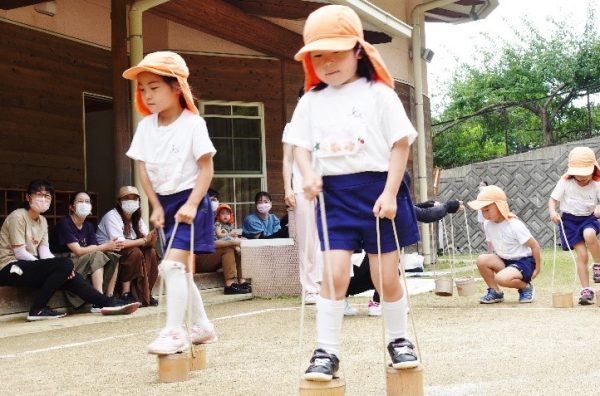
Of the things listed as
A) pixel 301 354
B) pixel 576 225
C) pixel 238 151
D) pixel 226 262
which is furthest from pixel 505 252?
pixel 238 151

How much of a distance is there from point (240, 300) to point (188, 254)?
4584 mm

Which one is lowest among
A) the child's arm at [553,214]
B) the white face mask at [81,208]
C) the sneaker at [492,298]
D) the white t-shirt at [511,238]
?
the sneaker at [492,298]

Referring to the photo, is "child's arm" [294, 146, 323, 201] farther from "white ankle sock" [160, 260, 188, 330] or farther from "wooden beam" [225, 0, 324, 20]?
"wooden beam" [225, 0, 324, 20]

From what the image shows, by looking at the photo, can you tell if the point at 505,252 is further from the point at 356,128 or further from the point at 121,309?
the point at 356,128

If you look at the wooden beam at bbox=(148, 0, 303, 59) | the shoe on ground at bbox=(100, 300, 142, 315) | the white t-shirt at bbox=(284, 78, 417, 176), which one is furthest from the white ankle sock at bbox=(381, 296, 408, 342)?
the wooden beam at bbox=(148, 0, 303, 59)

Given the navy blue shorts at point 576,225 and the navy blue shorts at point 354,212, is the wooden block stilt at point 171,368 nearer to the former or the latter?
the navy blue shorts at point 354,212

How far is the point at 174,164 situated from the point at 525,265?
12.9 ft

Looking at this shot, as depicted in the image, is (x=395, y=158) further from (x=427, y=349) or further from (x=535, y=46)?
(x=535, y=46)

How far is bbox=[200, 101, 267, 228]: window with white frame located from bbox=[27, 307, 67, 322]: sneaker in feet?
15.7

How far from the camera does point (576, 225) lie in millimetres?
7035

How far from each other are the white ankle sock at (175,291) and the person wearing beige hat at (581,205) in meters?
3.95

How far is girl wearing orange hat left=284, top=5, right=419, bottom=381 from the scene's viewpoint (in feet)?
10.3

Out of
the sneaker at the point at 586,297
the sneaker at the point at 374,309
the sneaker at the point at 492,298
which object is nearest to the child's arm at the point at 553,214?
the sneaker at the point at 586,297

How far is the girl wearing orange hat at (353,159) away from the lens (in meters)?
3.15
